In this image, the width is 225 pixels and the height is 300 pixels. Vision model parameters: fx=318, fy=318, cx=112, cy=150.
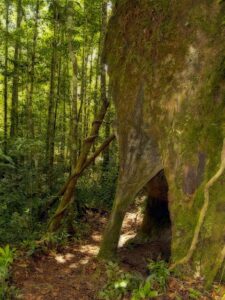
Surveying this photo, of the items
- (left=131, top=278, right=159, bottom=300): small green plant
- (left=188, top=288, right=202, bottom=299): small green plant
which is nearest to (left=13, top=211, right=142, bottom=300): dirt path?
(left=131, top=278, right=159, bottom=300): small green plant

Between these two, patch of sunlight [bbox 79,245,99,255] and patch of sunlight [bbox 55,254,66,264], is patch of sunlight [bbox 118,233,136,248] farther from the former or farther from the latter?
patch of sunlight [bbox 55,254,66,264]

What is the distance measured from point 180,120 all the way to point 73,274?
305 cm

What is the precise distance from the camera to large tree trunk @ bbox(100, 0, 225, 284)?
458 cm

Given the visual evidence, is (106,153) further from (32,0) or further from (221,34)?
(221,34)

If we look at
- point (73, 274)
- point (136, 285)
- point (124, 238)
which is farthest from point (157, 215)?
point (136, 285)

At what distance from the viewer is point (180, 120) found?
16.1 feet

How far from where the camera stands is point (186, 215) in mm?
4742

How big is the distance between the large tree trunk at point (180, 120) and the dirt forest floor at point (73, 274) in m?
0.40

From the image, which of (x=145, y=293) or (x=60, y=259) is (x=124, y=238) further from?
(x=145, y=293)

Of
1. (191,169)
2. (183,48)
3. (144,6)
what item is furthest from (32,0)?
(191,169)

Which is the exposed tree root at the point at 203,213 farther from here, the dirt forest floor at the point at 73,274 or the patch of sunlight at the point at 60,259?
the patch of sunlight at the point at 60,259

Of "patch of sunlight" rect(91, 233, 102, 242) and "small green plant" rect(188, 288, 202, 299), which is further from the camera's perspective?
"patch of sunlight" rect(91, 233, 102, 242)

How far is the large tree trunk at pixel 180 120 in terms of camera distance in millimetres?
4578

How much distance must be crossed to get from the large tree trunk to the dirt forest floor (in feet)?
1.31
